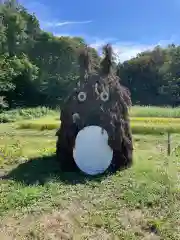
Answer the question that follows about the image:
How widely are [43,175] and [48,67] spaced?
132 ft

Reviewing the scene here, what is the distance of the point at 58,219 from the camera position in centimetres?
1019

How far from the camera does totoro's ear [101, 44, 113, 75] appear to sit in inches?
582

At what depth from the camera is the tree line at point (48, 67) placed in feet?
153

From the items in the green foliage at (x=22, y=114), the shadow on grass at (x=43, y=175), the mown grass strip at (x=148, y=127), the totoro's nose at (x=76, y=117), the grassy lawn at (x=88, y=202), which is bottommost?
→ the grassy lawn at (x=88, y=202)

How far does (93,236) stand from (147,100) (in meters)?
50.5

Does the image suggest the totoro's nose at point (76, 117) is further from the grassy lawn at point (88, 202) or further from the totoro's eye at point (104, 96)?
the grassy lawn at point (88, 202)

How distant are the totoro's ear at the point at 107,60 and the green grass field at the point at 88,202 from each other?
383cm

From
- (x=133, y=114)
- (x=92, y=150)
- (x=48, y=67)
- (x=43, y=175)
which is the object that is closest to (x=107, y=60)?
(x=92, y=150)

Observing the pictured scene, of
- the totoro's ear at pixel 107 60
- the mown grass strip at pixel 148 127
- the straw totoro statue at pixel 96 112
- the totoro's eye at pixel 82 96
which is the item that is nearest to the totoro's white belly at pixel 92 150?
the straw totoro statue at pixel 96 112

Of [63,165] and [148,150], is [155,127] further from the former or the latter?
[63,165]

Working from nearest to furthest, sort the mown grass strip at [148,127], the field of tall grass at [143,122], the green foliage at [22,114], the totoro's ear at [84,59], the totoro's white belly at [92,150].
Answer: the totoro's white belly at [92,150] → the totoro's ear at [84,59] → the mown grass strip at [148,127] → the field of tall grass at [143,122] → the green foliage at [22,114]

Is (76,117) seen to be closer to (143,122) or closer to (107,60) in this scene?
(107,60)

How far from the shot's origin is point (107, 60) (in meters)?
14.9

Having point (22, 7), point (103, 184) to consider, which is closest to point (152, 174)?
point (103, 184)
